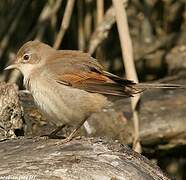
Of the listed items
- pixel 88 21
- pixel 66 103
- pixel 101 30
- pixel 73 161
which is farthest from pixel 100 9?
pixel 73 161

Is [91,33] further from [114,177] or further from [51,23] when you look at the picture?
[114,177]

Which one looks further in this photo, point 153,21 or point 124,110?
point 153,21

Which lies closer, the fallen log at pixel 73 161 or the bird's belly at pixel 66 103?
the fallen log at pixel 73 161

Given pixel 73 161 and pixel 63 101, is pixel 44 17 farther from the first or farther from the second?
pixel 73 161

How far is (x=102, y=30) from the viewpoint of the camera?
28.2 ft

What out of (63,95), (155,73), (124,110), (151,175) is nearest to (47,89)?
(63,95)

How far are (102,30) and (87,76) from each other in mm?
2823

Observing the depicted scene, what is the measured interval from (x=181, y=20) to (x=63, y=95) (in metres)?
4.77

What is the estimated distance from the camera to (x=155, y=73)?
32.6 feet

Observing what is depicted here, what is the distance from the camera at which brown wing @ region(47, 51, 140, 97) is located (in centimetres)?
579

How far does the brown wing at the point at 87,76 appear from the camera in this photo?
19.0 ft

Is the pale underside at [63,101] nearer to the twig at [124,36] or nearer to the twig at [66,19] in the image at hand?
the twig at [124,36]

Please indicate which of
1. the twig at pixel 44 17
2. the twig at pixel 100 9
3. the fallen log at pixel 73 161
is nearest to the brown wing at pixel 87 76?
the fallen log at pixel 73 161

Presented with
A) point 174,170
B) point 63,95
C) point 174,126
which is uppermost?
point 63,95
